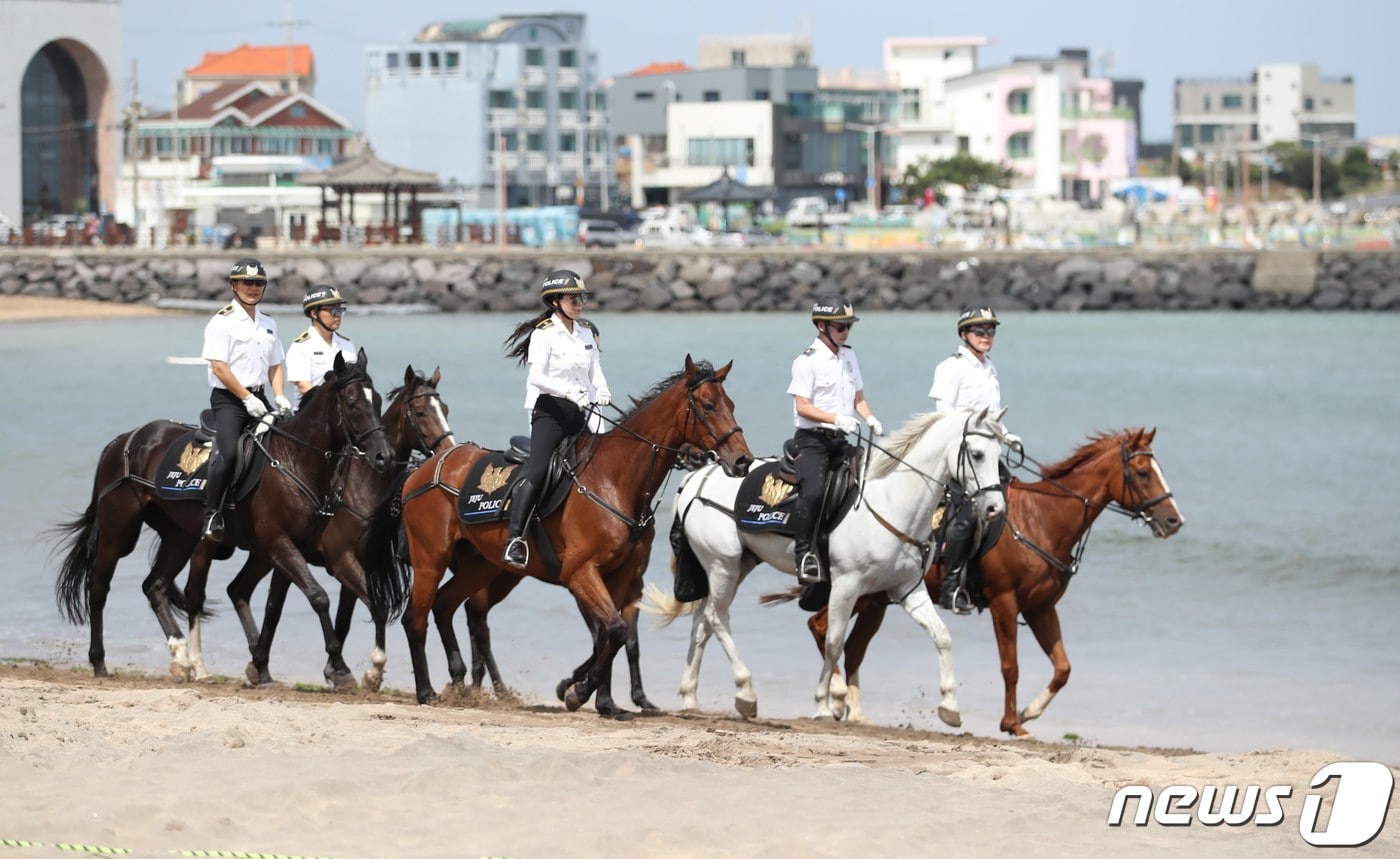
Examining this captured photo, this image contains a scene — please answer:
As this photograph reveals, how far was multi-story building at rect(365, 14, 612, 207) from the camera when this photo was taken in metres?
113

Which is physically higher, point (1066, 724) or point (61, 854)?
point (61, 854)

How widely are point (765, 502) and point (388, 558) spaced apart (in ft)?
8.28

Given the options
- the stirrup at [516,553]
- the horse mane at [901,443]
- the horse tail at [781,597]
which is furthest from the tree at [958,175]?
the stirrup at [516,553]

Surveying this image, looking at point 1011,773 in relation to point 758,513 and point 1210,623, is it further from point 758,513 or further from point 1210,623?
point 1210,623

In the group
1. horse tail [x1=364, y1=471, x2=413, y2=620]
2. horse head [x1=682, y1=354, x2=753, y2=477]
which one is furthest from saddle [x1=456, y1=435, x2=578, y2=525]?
horse head [x1=682, y1=354, x2=753, y2=477]

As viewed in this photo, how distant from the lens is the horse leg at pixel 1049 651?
12.0 m

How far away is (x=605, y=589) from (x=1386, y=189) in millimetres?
133059

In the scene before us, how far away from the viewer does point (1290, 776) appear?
9414 mm

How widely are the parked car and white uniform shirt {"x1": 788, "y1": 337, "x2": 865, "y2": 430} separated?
209 feet

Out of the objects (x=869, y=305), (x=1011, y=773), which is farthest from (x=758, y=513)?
(x=869, y=305)

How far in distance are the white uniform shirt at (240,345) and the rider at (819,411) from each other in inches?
135

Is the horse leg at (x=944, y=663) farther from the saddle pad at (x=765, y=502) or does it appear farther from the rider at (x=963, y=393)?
the saddle pad at (x=765, y=502)

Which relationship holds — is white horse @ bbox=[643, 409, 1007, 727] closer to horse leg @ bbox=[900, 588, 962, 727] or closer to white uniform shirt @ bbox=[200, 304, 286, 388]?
horse leg @ bbox=[900, 588, 962, 727]

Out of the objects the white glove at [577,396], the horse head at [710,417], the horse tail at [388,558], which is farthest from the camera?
the horse tail at [388,558]
